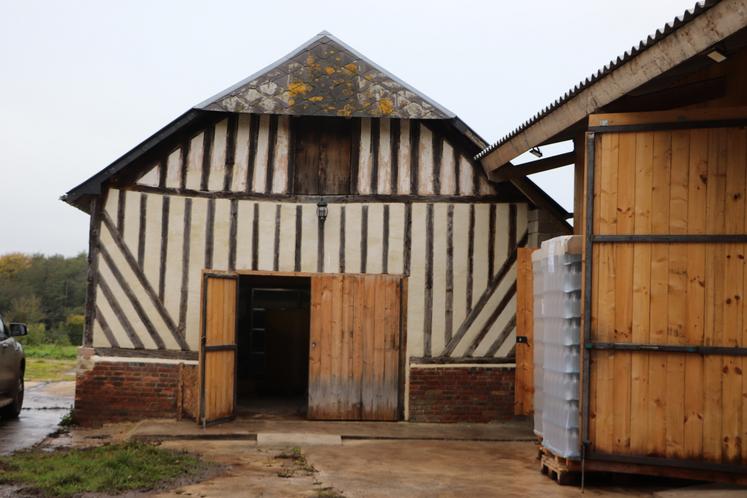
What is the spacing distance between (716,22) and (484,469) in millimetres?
4389

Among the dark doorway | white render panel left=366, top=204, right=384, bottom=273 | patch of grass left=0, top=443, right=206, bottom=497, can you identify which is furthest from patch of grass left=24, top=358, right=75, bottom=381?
patch of grass left=0, top=443, right=206, bottom=497

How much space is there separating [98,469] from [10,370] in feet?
13.0

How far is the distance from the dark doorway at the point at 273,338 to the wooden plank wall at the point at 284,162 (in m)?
4.02

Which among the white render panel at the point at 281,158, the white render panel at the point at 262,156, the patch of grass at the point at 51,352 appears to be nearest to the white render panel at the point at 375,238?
the white render panel at the point at 281,158

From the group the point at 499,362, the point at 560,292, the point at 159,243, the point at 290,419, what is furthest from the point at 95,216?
the point at 560,292

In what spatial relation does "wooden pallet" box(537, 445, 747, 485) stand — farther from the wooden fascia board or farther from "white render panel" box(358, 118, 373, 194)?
"white render panel" box(358, 118, 373, 194)

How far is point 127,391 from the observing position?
1048cm

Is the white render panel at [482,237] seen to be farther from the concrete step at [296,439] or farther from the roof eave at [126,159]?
the roof eave at [126,159]

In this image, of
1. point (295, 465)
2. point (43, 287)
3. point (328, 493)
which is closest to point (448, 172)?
point (295, 465)

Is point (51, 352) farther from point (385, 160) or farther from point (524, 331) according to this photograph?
point (524, 331)

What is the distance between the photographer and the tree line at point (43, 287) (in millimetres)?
33344

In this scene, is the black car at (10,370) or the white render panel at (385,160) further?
the white render panel at (385,160)

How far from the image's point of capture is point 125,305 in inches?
416

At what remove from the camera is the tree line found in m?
33.3
